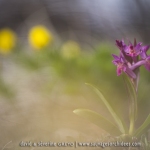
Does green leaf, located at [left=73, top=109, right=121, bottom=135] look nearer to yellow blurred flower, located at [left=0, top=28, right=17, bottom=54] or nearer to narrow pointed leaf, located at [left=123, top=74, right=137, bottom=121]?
narrow pointed leaf, located at [left=123, top=74, right=137, bottom=121]

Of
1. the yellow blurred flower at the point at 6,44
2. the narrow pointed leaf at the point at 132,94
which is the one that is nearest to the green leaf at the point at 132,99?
the narrow pointed leaf at the point at 132,94

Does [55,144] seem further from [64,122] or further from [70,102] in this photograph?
[70,102]

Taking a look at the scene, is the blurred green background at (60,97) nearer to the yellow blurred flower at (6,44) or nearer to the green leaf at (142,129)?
the green leaf at (142,129)

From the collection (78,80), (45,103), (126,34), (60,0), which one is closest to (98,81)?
(78,80)

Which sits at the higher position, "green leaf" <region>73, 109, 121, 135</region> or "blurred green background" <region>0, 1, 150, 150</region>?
"blurred green background" <region>0, 1, 150, 150</region>

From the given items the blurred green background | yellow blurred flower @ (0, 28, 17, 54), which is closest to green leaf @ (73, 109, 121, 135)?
→ the blurred green background

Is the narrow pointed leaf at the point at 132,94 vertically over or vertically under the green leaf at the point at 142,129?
over

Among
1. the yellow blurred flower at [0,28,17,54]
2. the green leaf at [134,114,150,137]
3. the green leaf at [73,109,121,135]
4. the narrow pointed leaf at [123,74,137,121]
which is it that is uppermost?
the yellow blurred flower at [0,28,17,54]

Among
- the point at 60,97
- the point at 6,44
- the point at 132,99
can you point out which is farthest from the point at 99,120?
the point at 6,44
